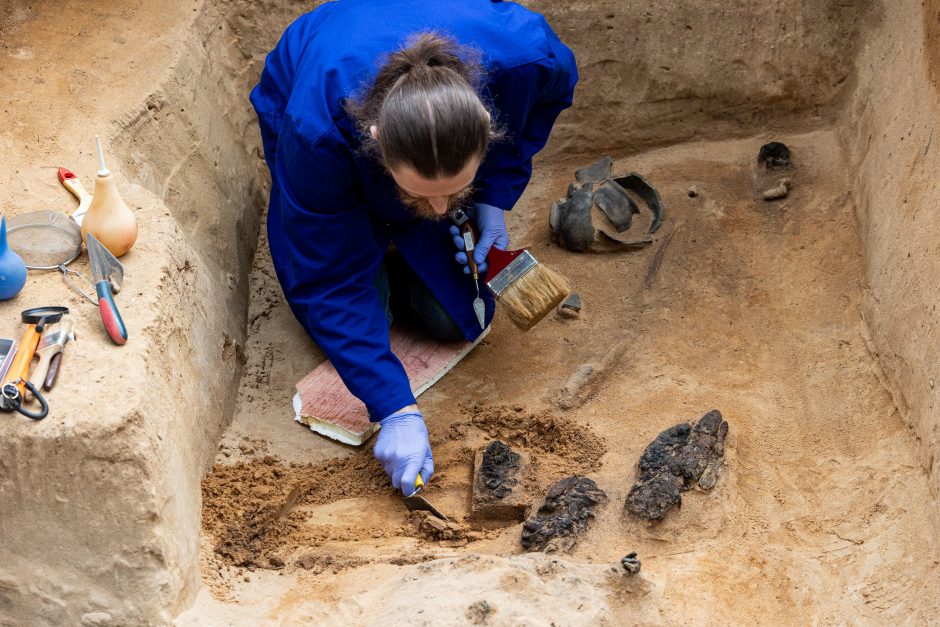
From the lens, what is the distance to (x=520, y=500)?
285cm

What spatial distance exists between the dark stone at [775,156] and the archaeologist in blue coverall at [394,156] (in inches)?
44.3

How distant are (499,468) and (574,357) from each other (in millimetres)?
646

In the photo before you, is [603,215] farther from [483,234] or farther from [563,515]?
[563,515]

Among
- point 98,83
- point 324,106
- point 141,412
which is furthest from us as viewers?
point 98,83

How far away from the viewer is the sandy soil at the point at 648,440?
8.07 ft

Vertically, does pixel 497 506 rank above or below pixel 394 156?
below

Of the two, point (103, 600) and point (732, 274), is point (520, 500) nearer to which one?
point (103, 600)

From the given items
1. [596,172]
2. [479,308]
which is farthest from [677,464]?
[596,172]

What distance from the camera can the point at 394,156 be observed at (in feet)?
8.21

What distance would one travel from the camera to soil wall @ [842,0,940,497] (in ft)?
9.34

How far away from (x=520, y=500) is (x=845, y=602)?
886 mm

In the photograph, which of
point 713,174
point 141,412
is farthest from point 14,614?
point 713,174

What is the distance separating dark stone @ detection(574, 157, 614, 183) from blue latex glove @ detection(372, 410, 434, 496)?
152 cm

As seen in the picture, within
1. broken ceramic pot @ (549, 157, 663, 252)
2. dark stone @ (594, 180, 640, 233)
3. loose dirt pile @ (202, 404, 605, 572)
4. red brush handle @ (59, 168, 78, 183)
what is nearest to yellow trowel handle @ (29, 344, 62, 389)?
loose dirt pile @ (202, 404, 605, 572)
